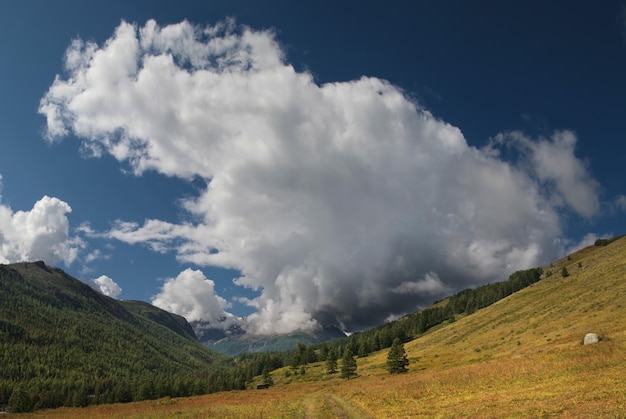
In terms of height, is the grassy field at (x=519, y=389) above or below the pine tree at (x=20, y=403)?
above

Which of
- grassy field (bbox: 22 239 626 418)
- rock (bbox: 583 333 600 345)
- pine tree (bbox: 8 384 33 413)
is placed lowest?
pine tree (bbox: 8 384 33 413)

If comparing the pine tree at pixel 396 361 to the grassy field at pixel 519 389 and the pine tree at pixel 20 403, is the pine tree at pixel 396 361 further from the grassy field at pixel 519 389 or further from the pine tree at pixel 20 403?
the pine tree at pixel 20 403

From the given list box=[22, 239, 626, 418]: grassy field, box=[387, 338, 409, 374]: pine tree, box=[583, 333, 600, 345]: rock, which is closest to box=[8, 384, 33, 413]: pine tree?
box=[22, 239, 626, 418]: grassy field

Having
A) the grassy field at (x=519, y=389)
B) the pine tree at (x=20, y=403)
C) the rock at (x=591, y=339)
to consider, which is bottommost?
the pine tree at (x=20, y=403)

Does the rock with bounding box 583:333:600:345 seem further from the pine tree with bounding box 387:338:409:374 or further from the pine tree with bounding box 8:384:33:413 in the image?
the pine tree with bounding box 8:384:33:413

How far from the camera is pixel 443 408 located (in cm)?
2981

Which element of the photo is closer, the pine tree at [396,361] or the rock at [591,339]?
the rock at [591,339]

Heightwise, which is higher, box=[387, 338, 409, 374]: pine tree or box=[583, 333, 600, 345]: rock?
box=[583, 333, 600, 345]: rock

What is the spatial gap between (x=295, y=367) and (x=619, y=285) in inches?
4939

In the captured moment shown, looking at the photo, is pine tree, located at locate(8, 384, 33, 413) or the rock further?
pine tree, located at locate(8, 384, 33, 413)

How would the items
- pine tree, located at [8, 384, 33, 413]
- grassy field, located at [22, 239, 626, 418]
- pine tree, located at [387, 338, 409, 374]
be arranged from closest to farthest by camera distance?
grassy field, located at [22, 239, 626, 418] → pine tree, located at [387, 338, 409, 374] → pine tree, located at [8, 384, 33, 413]

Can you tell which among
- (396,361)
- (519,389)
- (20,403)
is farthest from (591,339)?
(20,403)

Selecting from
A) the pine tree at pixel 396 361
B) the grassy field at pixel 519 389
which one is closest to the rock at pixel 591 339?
the grassy field at pixel 519 389

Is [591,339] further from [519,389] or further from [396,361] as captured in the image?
[396,361]
